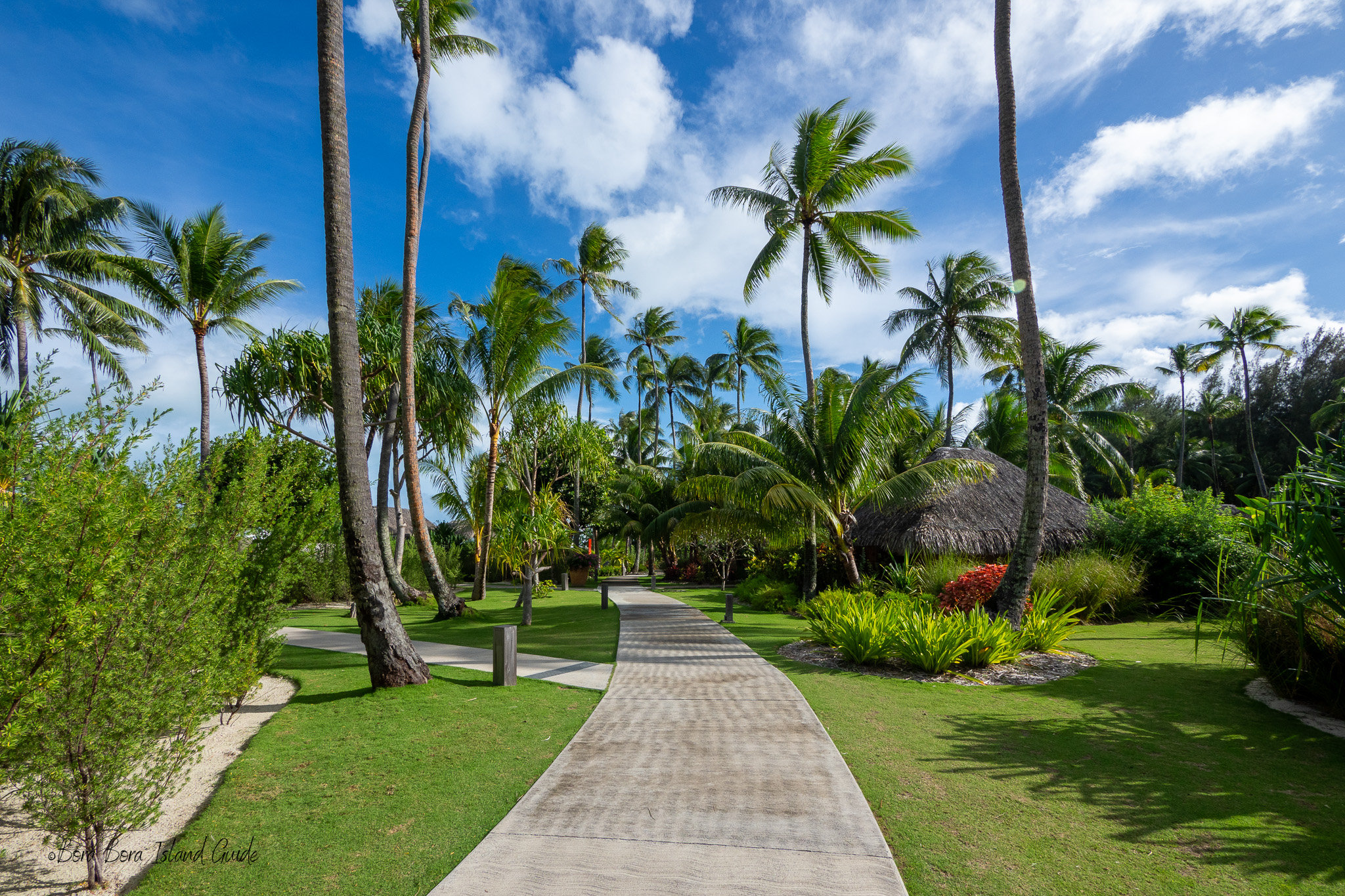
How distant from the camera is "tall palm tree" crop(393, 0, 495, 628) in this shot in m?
11.6

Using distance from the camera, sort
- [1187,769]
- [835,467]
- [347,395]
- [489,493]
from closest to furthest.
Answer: [1187,769], [347,395], [835,467], [489,493]

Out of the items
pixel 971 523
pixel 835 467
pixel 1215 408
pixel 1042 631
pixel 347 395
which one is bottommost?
pixel 1042 631

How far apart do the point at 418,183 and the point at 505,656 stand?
33.9 feet

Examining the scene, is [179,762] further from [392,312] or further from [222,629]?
[392,312]

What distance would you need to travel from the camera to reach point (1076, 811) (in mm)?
3588

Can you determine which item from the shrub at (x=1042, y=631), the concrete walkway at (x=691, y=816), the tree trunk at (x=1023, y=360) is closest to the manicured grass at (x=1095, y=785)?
the concrete walkway at (x=691, y=816)

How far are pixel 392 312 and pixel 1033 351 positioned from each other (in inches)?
639

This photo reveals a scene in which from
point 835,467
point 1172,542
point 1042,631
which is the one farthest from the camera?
point 1172,542

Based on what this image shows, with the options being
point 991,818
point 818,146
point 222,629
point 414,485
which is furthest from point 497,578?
point 991,818

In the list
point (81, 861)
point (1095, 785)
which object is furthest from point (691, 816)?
point (81, 861)

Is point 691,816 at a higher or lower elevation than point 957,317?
lower

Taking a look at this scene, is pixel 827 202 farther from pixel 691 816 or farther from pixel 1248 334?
pixel 1248 334

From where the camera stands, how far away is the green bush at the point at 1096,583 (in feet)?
40.5

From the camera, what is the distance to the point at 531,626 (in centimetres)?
1226
